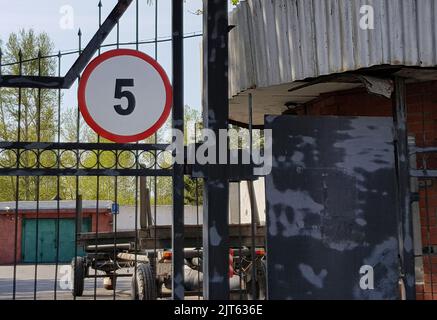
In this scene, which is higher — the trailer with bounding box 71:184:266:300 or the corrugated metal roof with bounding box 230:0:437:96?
the corrugated metal roof with bounding box 230:0:437:96

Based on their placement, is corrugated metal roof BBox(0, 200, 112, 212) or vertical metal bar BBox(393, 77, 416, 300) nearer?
vertical metal bar BBox(393, 77, 416, 300)

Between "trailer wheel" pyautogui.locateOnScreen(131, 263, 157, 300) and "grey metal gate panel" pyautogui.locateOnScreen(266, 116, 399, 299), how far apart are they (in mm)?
3928

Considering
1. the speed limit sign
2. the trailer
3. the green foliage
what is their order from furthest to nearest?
the green foliage → the trailer → the speed limit sign

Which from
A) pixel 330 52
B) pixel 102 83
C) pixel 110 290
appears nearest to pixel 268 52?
pixel 330 52

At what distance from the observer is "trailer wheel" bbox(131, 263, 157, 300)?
29.4 ft

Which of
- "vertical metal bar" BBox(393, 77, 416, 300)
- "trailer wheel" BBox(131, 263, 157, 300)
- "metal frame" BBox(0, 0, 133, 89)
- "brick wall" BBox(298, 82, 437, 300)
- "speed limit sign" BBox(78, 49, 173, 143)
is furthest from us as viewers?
"trailer wheel" BBox(131, 263, 157, 300)

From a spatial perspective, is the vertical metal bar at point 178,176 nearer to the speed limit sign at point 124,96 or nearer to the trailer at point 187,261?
the speed limit sign at point 124,96

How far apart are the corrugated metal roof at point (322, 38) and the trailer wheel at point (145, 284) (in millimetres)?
3331

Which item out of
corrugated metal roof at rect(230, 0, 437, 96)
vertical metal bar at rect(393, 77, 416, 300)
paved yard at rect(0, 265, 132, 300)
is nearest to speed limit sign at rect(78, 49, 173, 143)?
vertical metal bar at rect(393, 77, 416, 300)

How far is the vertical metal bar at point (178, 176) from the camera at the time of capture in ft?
15.7

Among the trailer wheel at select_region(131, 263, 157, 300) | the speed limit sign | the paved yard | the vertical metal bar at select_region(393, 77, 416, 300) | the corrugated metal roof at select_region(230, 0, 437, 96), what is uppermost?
the corrugated metal roof at select_region(230, 0, 437, 96)

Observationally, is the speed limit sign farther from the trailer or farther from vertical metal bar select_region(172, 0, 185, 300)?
the trailer
